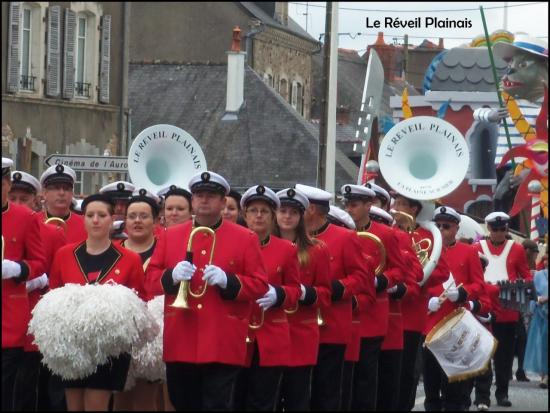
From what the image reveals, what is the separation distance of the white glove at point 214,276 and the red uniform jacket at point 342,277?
1.82 m

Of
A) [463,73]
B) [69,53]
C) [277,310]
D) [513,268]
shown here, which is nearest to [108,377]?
[277,310]

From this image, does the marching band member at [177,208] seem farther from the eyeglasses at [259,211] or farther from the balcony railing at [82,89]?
the balcony railing at [82,89]

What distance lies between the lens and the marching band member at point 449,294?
1287 centimetres

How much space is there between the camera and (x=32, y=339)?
31.4ft

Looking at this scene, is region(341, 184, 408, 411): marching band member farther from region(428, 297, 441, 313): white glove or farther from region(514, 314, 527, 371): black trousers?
region(514, 314, 527, 371): black trousers

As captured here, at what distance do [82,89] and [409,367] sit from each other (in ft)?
23.6

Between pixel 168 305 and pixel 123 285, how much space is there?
332mm

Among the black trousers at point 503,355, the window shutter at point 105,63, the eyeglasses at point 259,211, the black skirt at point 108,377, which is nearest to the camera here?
the black skirt at point 108,377

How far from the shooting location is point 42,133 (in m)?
21.8

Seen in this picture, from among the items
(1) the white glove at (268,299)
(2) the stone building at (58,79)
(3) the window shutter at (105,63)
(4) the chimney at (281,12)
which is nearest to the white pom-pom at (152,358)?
(1) the white glove at (268,299)

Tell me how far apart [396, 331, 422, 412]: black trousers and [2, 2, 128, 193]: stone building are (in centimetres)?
321

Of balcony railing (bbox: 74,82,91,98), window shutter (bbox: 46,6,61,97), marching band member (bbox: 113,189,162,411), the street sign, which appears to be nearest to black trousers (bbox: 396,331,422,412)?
marching band member (bbox: 113,189,162,411)

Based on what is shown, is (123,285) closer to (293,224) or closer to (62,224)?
(293,224)

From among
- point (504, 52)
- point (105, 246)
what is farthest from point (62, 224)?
point (504, 52)
